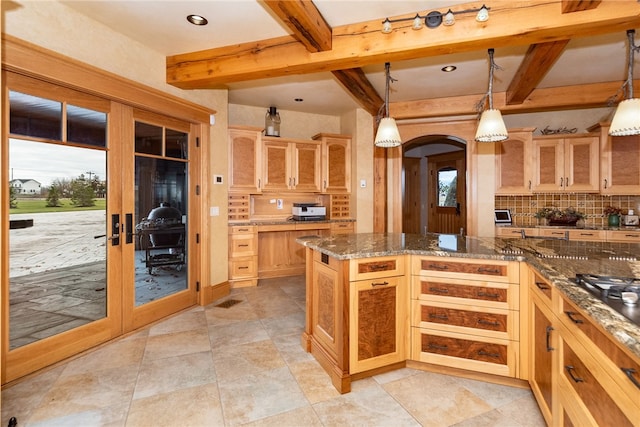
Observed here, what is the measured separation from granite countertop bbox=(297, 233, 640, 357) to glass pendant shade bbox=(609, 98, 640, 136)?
32.6 inches

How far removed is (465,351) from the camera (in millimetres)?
2162

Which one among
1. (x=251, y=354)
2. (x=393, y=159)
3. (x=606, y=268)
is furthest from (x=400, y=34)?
(x=251, y=354)

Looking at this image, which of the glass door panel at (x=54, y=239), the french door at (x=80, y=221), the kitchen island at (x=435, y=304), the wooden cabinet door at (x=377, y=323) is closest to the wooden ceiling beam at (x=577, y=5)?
the kitchen island at (x=435, y=304)

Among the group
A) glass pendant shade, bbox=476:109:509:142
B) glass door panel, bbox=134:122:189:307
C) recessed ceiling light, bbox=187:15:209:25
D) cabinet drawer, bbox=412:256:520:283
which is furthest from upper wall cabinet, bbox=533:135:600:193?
glass door panel, bbox=134:122:189:307

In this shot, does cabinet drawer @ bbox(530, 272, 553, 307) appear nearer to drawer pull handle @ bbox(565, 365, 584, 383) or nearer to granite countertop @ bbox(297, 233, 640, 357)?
granite countertop @ bbox(297, 233, 640, 357)

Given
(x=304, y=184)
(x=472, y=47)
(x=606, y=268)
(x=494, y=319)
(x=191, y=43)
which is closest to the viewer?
(x=606, y=268)

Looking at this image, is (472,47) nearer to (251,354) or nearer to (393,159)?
(393,159)

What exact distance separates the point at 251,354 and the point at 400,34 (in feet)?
9.44

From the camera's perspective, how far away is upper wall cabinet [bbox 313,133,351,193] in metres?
4.95

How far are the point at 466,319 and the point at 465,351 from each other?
0.23 meters

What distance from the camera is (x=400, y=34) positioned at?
250 centimetres

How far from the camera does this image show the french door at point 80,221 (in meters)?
2.22

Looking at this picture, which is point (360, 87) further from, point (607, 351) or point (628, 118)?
point (607, 351)

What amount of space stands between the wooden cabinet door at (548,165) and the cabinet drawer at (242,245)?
4.10 metres
